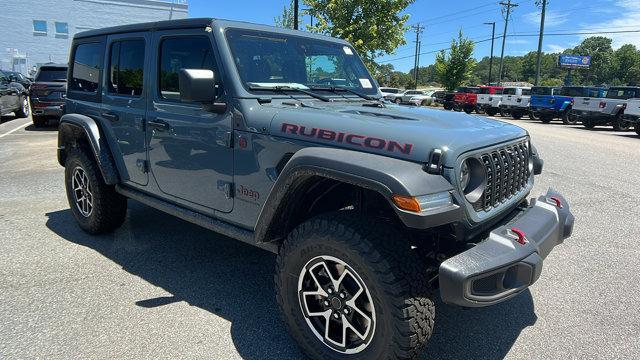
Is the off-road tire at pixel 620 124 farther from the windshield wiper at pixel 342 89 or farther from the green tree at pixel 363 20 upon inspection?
the windshield wiper at pixel 342 89

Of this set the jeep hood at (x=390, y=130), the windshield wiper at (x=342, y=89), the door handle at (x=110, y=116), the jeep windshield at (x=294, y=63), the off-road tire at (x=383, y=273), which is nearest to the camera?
the off-road tire at (x=383, y=273)

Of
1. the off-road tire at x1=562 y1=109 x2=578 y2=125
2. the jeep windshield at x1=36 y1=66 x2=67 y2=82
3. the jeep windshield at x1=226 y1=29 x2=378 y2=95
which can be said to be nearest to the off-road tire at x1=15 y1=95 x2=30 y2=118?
the jeep windshield at x1=36 y1=66 x2=67 y2=82

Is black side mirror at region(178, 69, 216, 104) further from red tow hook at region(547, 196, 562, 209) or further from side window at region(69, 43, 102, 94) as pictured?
red tow hook at region(547, 196, 562, 209)

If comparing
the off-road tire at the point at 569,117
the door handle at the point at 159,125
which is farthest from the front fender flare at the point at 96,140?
the off-road tire at the point at 569,117

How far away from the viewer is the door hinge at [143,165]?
3729 mm

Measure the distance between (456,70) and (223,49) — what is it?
132 ft

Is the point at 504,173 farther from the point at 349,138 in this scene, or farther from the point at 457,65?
the point at 457,65

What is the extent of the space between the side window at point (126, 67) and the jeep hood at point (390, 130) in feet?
5.00

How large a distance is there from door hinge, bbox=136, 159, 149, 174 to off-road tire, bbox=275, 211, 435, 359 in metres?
1.83

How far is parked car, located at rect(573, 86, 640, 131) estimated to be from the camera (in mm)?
17406

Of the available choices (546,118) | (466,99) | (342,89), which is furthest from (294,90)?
(466,99)

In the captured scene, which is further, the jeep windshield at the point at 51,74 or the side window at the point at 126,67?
the jeep windshield at the point at 51,74

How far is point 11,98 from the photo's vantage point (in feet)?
46.3

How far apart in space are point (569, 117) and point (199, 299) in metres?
20.7
